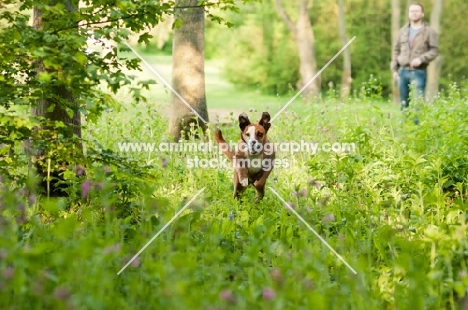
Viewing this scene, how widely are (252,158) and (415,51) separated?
18.1 ft

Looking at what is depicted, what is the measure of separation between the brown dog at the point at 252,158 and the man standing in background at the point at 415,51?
4.99 m

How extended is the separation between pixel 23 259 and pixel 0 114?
4.86 feet

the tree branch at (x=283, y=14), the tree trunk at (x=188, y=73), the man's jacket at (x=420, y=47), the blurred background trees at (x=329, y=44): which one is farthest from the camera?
the blurred background trees at (x=329, y=44)

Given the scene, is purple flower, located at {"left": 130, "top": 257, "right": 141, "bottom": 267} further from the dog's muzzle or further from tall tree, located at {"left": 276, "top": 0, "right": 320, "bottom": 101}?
tall tree, located at {"left": 276, "top": 0, "right": 320, "bottom": 101}

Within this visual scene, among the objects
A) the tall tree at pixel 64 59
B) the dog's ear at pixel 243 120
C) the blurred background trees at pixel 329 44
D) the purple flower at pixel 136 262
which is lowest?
the purple flower at pixel 136 262

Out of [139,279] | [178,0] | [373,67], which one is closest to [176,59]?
A: [178,0]

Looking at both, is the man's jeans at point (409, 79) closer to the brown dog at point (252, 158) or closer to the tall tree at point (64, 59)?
the brown dog at point (252, 158)

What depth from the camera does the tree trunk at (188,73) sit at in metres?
9.31

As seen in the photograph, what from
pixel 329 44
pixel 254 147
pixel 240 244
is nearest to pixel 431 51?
pixel 254 147

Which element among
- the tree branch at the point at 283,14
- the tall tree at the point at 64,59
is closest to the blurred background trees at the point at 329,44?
the tree branch at the point at 283,14

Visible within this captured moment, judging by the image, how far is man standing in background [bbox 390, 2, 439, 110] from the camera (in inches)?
423

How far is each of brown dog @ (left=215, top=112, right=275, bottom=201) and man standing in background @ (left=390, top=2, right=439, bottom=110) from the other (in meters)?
4.99

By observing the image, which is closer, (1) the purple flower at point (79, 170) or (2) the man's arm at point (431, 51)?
(1) the purple flower at point (79, 170)

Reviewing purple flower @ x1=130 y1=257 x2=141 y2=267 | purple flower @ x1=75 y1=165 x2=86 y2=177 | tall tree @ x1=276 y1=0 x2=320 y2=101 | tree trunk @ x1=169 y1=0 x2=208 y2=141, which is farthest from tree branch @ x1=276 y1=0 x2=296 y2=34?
purple flower @ x1=130 y1=257 x2=141 y2=267
